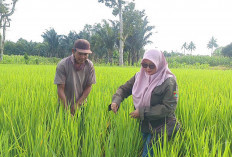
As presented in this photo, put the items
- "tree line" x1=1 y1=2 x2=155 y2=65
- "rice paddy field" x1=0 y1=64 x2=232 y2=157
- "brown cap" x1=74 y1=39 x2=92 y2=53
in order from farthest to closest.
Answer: "tree line" x1=1 y1=2 x2=155 y2=65 → "brown cap" x1=74 y1=39 x2=92 y2=53 → "rice paddy field" x1=0 y1=64 x2=232 y2=157

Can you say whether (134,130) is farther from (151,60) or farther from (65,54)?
(65,54)

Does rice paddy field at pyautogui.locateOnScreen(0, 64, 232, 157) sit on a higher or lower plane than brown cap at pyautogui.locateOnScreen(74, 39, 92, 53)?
lower

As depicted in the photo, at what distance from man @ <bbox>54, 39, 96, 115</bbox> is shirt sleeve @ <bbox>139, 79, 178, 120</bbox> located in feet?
2.63

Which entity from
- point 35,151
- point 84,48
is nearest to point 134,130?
point 35,151

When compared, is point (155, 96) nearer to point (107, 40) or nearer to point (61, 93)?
point (61, 93)

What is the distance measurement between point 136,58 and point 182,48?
48.1 meters

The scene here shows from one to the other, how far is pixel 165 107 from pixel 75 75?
111 centimetres

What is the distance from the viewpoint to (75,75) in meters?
1.96

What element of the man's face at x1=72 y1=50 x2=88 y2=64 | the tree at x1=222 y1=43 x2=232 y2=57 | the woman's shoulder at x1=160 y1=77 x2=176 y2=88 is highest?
the tree at x1=222 y1=43 x2=232 y2=57

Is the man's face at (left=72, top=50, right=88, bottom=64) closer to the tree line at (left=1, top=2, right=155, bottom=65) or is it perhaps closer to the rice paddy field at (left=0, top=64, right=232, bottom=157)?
the rice paddy field at (left=0, top=64, right=232, bottom=157)

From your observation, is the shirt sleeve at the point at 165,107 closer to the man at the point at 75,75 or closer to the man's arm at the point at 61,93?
the man at the point at 75,75

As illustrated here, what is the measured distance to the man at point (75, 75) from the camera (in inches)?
69.2

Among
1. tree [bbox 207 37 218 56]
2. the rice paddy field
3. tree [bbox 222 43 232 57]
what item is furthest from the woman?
tree [bbox 207 37 218 56]

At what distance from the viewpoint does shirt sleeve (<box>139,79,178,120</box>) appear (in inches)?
45.3
